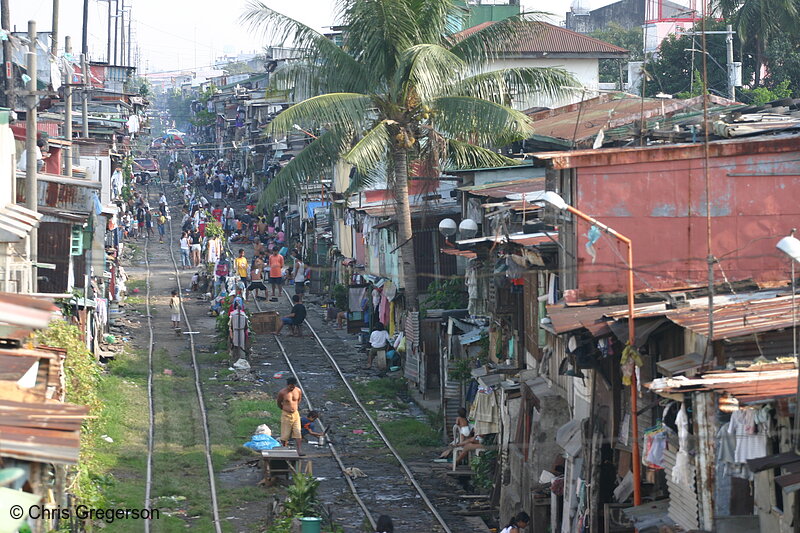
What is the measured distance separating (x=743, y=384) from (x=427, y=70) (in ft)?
43.2

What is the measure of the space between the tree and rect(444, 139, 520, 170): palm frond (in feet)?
65.6

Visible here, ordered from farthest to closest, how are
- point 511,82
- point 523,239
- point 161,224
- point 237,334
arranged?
1. point 161,224
2. point 237,334
3. point 511,82
4. point 523,239

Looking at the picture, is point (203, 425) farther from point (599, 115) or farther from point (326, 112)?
point (599, 115)

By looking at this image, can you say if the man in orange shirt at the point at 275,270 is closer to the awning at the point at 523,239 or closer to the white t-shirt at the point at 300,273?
the white t-shirt at the point at 300,273

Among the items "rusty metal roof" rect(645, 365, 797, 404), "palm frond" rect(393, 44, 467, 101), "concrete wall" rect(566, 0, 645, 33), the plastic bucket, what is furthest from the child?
"concrete wall" rect(566, 0, 645, 33)

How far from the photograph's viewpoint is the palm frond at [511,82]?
2364cm

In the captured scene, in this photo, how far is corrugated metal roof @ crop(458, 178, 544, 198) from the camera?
20859mm

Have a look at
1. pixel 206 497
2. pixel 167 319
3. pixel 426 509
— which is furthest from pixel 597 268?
pixel 167 319

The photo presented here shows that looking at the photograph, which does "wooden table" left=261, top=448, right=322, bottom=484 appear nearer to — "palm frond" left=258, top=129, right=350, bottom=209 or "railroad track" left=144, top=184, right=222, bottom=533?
"railroad track" left=144, top=184, right=222, bottom=533

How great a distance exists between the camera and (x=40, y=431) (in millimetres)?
8820

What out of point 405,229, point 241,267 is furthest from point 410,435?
point 241,267

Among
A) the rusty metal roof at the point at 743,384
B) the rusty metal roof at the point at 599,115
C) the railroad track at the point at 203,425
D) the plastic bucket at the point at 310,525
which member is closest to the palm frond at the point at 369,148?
the rusty metal roof at the point at 599,115

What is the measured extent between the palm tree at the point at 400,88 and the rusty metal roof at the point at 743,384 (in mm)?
11699

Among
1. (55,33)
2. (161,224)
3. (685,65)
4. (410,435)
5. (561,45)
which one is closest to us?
(410,435)
